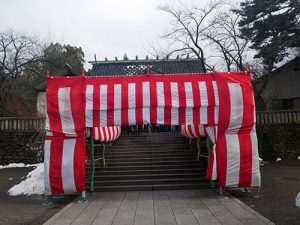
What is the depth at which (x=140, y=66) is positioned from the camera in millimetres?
25250

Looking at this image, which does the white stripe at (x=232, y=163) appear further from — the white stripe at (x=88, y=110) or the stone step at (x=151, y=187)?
the white stripe at (x=88, y=110)

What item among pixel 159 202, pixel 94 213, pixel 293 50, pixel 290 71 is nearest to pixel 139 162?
pixel 159 202

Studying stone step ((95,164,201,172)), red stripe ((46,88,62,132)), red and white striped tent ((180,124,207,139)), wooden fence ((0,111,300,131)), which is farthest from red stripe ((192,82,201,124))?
wooden fence ((0,111,300,131))

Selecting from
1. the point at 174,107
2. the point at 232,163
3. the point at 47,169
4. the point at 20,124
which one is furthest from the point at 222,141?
the point at 20,124

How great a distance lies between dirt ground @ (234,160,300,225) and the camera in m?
7.33

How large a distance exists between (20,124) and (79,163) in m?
9.84

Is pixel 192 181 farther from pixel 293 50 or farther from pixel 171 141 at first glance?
pixel 293 50

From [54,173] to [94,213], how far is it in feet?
6.66

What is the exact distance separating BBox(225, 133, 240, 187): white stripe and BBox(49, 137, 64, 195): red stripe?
15.0ft

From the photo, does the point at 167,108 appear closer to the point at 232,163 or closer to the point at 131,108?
the point at 131,108

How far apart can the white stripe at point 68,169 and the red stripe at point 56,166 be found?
82 mm

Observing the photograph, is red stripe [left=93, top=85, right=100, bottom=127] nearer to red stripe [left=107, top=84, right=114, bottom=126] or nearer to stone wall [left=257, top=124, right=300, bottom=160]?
red stripe [left=107, top=84, right=114, bottom=126]

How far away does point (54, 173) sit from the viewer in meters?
9.38

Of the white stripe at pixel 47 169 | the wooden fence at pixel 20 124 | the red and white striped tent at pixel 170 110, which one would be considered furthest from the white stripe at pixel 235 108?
the wooden fence at pixel 20 124
